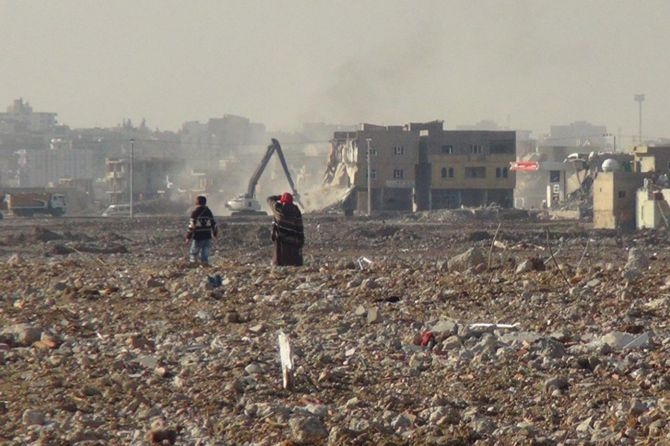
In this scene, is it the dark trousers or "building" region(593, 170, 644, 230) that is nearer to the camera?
the dark trousers

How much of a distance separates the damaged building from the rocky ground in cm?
6355

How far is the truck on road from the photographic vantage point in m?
77.2

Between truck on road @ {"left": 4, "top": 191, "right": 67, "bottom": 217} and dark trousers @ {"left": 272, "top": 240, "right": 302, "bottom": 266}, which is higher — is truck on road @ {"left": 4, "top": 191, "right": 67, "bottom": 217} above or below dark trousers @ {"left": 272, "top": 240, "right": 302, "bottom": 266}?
above

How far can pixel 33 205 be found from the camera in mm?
77625

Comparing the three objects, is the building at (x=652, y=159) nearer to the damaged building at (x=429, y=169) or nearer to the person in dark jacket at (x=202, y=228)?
the damaged building at (x=429, y=169)

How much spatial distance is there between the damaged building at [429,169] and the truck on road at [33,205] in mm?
15404

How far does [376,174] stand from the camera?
84.2m

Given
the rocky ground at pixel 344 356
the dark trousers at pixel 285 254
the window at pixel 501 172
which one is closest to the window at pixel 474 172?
the window at pixel 501 172

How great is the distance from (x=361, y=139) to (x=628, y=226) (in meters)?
32.5

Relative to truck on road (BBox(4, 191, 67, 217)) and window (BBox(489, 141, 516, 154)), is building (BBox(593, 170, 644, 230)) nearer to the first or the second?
window (BBox(489, 141, 516, 154))

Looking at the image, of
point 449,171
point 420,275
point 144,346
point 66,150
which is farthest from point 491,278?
point 66,150

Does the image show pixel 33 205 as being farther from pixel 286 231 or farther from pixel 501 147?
pixel 286 231

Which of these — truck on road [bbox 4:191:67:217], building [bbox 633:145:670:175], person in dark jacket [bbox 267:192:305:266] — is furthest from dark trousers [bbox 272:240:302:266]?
truck on road [bbox 4:191:67:217]

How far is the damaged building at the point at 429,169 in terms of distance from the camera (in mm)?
81938
